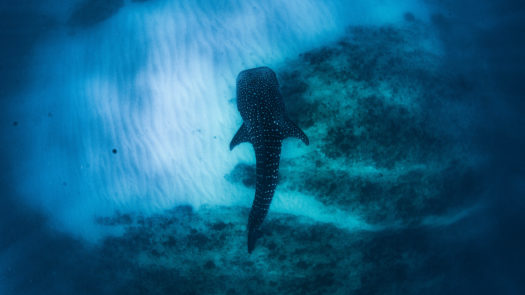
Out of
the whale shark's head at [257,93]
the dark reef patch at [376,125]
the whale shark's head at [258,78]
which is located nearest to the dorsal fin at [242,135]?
the whale shark's head at [257,93]

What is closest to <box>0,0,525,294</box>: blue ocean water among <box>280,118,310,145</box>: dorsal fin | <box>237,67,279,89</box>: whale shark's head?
<box>280,118,310,145</box>: dorsal fin

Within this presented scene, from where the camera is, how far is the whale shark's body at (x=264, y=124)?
153 inches

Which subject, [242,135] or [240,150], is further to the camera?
[240,150]

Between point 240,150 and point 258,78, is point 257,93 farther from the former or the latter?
point 240,150

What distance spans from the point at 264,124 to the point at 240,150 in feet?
5.39

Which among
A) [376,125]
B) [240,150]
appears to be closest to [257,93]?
[240,150]

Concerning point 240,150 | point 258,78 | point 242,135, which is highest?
point 258,78

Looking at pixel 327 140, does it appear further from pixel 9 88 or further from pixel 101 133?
pixel 9 88

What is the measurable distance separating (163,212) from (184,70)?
3.85 m

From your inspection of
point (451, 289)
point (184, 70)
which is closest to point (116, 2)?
point (184, 70)

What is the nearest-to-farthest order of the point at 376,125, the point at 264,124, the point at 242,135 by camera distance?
the point at 264,124
the point at 242,135
the point at 376,125

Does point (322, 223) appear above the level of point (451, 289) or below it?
above

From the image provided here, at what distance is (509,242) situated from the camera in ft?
28.6

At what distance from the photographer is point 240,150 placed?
532cm
